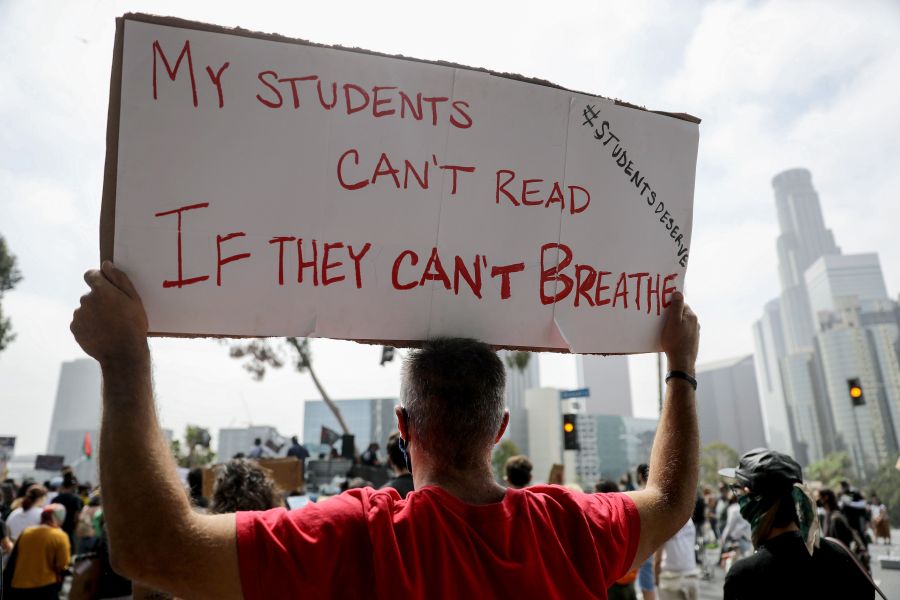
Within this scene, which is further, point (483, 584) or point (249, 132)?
point (249, 132)

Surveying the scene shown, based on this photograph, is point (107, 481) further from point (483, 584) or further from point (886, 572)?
point (886, 572)

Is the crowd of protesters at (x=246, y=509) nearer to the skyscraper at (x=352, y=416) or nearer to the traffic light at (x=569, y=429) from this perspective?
the traffic light at (x=569, y=429)

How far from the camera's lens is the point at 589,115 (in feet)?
6.08

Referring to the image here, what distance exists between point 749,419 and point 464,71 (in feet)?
562

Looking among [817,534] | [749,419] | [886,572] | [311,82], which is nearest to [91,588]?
[311,82]

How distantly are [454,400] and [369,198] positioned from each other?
1.99 ft

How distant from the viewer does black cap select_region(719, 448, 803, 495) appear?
266 centimetres

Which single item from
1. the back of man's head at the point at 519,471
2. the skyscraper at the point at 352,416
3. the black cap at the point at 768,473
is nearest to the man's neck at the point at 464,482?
the black cap at the point at 768,473

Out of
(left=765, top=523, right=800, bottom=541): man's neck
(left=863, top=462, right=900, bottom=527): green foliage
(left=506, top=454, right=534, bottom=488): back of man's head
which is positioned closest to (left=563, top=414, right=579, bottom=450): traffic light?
(left=506, top=454, right=534, bottom=488): back of man's head

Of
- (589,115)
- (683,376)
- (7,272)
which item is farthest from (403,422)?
(7,272)

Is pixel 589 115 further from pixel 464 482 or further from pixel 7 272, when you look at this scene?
pixel 7 272

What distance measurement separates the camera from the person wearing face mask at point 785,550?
2.43 meters

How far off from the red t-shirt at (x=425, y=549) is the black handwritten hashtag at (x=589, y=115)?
1.18 meters

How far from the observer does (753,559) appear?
2.52 metres
